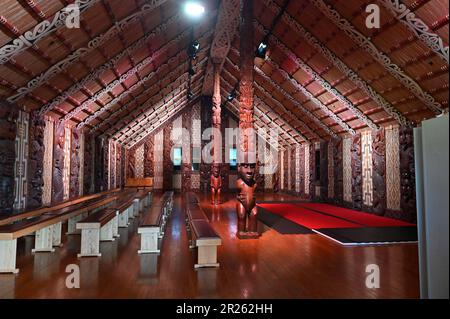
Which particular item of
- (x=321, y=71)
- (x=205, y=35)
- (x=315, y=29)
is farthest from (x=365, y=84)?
(x=205, y=35)

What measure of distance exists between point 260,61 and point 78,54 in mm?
5655

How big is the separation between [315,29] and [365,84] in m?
1.71

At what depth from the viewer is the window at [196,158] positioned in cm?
1781

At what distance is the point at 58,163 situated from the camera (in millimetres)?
8047

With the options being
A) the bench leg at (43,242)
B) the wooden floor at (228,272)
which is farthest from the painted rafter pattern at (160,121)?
the wooden floor at (228,272)

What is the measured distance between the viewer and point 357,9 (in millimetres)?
5625

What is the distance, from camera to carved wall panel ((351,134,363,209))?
9500mm

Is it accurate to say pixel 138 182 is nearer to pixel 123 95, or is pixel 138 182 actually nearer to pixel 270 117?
pixel 123 95

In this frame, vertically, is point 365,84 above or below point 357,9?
below

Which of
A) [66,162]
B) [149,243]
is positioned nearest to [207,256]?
[149,243]

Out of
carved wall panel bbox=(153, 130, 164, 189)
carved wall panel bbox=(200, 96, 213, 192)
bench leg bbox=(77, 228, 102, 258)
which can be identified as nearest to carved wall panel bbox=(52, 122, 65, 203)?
bench leg bbox=(77, 228, 102, 258)

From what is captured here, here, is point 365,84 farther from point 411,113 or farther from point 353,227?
point 353,227

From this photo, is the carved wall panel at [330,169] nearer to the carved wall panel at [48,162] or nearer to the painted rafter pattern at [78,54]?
the painted rafter pattern at [78,54]

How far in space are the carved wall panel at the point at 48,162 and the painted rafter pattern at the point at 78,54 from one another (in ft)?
5.66
